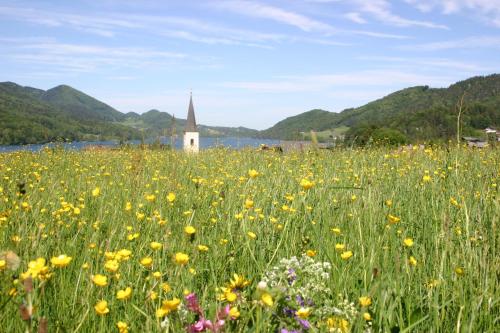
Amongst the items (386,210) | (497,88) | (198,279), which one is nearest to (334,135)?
(386,210)

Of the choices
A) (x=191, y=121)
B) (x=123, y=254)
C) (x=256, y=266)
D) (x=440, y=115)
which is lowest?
(x=256, y=266)

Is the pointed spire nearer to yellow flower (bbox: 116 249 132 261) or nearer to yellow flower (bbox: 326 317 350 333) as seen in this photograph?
yellow flower (bbox: 116 249 132 261)

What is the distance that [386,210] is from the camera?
3.43 meters

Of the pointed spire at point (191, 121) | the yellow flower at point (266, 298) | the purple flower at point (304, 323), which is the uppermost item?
the pointed spire at point (191, 121)

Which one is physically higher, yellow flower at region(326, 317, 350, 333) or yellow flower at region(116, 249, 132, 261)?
yellow flower at region(116, 249, 132, 261)

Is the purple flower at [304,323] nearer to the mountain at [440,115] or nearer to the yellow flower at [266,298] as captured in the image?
the yellow flower at [266,298]

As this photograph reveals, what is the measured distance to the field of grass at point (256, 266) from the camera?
1.46 meters

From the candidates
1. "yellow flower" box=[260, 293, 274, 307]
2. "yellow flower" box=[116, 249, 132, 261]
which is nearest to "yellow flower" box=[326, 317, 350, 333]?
"yellow flower" box=[260, 293, 274, 307]

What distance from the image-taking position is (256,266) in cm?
234

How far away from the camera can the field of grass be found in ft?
4.81

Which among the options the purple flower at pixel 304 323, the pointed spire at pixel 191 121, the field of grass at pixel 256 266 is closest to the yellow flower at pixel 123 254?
the field of grass at pixel 256 266

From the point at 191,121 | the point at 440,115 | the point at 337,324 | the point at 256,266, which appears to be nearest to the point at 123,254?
the point at 256,266

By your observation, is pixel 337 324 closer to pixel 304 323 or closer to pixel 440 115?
pixel 304 323

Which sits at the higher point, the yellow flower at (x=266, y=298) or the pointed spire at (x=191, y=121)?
the pointed spire at (x=191, y=121)
